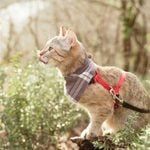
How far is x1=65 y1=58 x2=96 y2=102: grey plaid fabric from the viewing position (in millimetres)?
4934

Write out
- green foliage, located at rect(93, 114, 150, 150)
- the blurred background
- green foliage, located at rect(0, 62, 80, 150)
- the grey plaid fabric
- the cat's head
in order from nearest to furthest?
1. green foliage, located at rect(93, 114, 150, 150)
2. the grey plaid fabric
3. the cat's head
4. green foliage, located at rect(0, 62, 80, 150)
5. the blurred background

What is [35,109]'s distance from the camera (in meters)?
6.00

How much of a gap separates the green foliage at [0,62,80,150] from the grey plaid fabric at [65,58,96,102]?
109cm

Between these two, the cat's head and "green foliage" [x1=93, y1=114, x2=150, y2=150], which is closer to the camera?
"green foliage" [x1=93, y1=114, x2=150, y2=150]

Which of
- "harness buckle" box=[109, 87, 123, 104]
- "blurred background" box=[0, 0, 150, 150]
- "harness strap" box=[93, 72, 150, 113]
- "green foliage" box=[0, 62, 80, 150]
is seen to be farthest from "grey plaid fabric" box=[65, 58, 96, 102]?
"blurred background" box=[0, 0, 150, 150]

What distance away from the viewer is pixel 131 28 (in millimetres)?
12109

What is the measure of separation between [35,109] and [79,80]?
1221 mm

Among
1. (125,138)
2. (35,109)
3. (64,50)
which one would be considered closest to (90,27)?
A: (35,109)

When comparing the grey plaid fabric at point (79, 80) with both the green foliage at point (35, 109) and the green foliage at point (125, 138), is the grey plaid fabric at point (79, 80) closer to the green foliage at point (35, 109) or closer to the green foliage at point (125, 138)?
the green foliage at point (125, 138)

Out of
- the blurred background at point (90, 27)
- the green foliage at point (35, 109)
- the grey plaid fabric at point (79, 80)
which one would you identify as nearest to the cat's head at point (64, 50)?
the grey plaid fabric at point (79, 80)

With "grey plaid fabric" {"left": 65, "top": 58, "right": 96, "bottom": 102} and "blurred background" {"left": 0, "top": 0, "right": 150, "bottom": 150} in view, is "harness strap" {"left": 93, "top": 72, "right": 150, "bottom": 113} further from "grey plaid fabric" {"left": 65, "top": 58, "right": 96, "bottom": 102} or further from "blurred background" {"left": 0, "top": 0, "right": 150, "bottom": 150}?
"blurred background" {"left": 0, "top": 0, "right": 150, "bottom": 150}

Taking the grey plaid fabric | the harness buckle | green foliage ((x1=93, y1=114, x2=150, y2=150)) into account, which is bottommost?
green foliage ((x1=93, y1=114, x2=150, y2=150))

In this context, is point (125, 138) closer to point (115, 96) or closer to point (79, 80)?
point (115, 96)

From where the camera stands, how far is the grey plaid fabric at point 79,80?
194 inches
